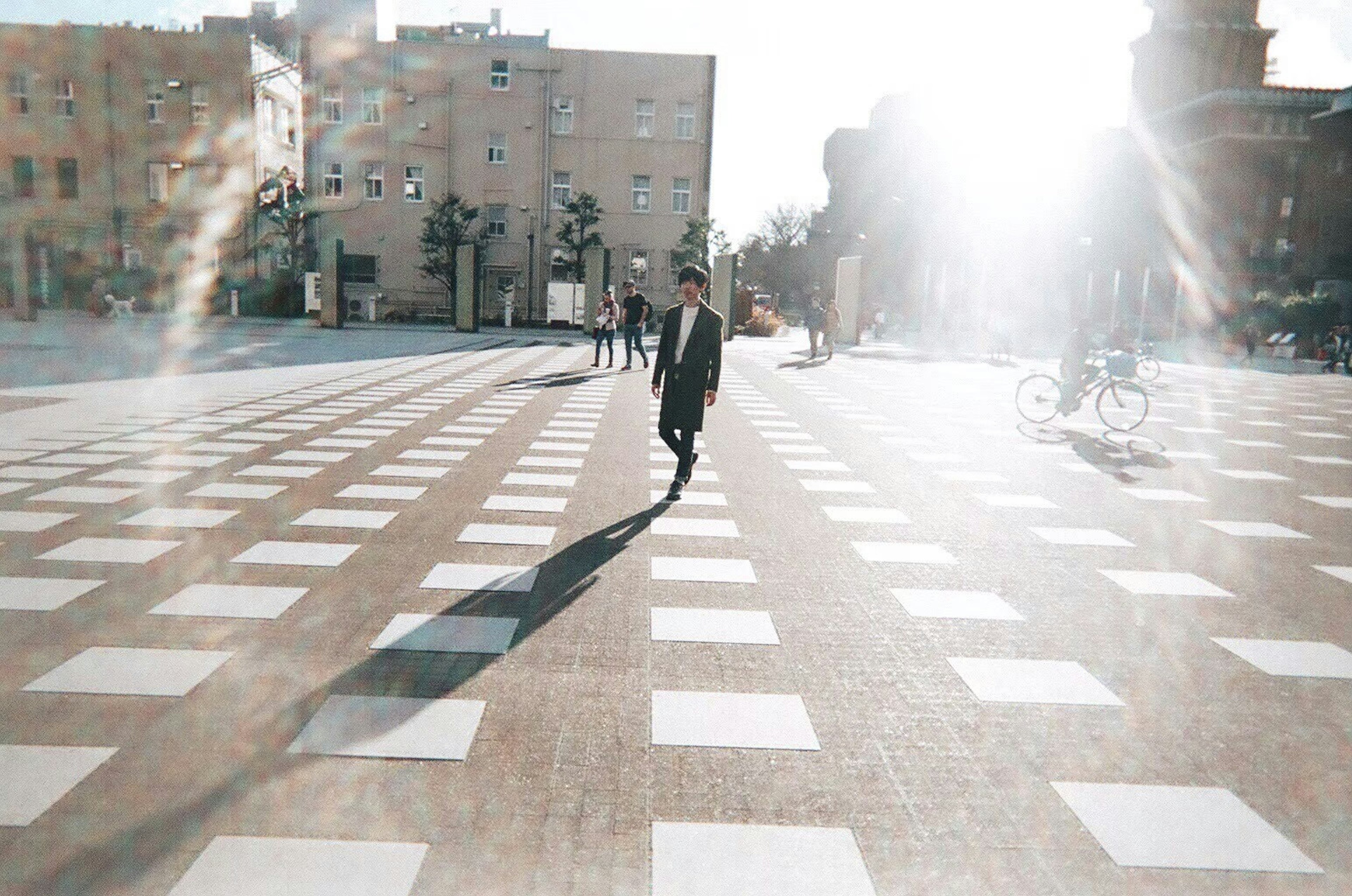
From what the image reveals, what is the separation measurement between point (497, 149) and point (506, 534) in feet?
162

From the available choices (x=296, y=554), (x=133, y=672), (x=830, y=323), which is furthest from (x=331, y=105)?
(x=133, y=672)

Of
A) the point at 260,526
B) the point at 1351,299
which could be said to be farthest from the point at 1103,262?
the point at 260,526

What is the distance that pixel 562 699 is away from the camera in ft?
14.9

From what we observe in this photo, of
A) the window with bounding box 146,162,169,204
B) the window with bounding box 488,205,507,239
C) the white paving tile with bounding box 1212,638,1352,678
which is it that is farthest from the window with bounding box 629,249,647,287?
the white paving tile with bounding box 1212,638,1352,678

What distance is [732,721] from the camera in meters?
4.36

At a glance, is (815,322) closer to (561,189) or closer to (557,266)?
(557,266)

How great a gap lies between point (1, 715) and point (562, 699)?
7.08ft

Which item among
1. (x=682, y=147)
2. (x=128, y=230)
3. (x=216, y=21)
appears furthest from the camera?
(x=216, y=21)

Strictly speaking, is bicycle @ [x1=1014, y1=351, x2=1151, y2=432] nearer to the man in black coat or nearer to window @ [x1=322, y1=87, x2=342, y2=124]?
the man in black coat

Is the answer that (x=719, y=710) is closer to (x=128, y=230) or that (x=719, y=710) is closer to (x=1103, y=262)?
(x=128, y=230)

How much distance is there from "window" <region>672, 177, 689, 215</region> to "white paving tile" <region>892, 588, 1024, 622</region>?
4838cm

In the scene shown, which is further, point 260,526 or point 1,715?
point 260,526

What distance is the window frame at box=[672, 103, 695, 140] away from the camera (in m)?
53.6

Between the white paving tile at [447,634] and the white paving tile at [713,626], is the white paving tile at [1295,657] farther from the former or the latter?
the white paving tile at [447,634]
